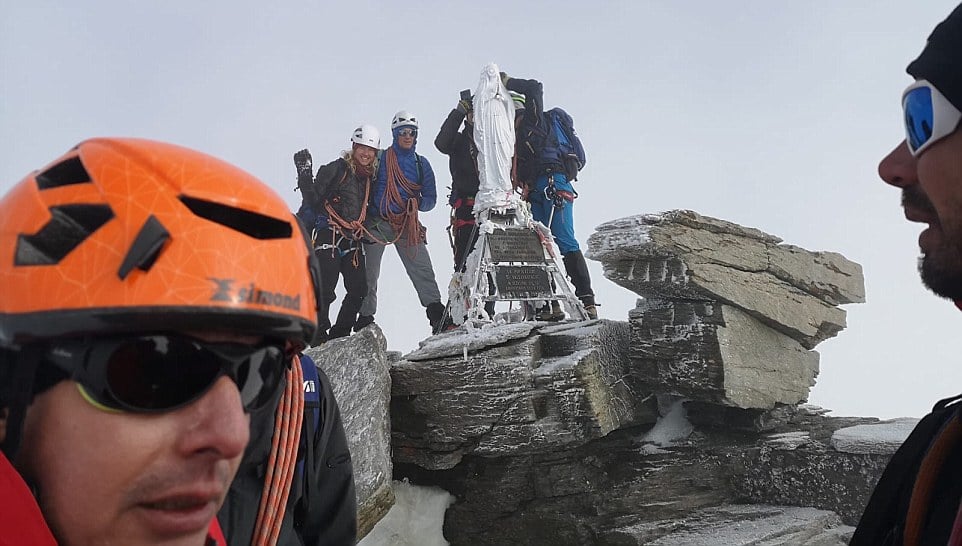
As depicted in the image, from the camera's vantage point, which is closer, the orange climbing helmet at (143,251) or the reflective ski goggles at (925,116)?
the orange climbing helmet at (143,251)

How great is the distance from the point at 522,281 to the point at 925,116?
7.11 m

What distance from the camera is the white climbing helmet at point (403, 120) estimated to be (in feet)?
34.8

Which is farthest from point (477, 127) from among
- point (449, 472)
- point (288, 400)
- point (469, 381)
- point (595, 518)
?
point (288, 400)

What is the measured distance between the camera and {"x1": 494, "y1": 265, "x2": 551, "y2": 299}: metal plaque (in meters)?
8.66

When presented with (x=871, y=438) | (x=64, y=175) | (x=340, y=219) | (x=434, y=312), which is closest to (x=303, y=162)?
(x=340, y=219)

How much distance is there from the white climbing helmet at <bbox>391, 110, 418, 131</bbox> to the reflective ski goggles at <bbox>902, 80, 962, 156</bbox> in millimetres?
9215

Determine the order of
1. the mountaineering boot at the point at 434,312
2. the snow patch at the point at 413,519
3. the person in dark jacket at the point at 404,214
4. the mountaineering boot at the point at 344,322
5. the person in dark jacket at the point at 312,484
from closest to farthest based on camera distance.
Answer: the person in dark jacket at the point at 312,484 → the snow patch at the point at 413,519 → the mountaineering boot at the point at 344,322 → the person in dark jacket at the point at 404,214 → the mountaineering boot at the point at 434,312

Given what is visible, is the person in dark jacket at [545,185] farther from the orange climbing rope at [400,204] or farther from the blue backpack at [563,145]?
the orange climbing rope at [400,204]

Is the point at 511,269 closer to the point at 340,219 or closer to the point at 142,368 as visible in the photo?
the point at 340,219

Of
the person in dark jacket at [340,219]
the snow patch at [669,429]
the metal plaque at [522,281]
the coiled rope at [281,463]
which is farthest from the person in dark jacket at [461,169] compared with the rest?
the coiled rope at [281,463]

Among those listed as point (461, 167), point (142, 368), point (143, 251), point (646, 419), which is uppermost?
point (461, 167)

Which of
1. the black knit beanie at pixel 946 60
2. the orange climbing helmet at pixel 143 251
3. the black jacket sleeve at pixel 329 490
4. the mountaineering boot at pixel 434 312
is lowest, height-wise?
the black jacket sleeve at pixel 329 490

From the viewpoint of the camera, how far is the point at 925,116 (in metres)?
1.71

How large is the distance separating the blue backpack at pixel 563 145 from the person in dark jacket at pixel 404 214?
6.03 feet
